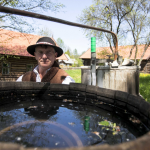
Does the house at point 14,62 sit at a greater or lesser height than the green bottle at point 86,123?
greater

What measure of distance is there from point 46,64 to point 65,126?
52.4 inches

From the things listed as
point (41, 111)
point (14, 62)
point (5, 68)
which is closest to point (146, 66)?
point (14, 62)

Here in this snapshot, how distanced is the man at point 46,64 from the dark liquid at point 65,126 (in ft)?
2.81

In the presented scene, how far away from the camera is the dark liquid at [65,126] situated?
3.00 feet

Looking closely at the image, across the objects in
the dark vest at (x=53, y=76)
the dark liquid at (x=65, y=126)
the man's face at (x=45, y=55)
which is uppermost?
the man's face at (x=45, y=55)

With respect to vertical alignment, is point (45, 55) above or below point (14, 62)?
below

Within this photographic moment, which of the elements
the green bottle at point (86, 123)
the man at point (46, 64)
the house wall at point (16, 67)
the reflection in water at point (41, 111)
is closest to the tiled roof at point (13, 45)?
the house wall at point (16, 67)

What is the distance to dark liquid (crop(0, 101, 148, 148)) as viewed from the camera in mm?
916

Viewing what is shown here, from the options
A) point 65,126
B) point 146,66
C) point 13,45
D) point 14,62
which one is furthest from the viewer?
point 146,66

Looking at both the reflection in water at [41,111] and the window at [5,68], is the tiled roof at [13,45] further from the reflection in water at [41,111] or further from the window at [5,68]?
the reflection in water at [41,111]

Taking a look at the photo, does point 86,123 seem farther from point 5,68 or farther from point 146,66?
point 146,66

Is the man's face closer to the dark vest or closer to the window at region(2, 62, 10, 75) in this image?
the dark vest

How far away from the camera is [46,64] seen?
224cm

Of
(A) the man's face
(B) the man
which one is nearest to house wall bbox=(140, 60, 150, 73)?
(B) the man
